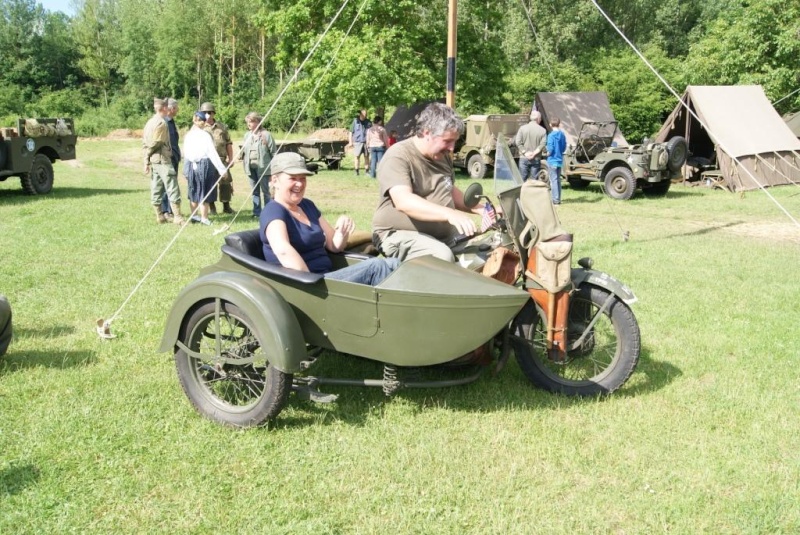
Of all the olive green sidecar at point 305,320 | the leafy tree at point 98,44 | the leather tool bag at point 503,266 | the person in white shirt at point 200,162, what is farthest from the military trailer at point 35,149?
the leafy tree at point 98,44

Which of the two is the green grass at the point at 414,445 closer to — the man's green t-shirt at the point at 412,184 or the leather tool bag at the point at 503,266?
the leather tool bag at the point at 503,266

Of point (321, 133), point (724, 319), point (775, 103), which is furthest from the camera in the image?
point (321, 133)

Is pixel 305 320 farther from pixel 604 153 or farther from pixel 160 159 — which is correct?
pixel 604 153

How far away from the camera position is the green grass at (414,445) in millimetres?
2986

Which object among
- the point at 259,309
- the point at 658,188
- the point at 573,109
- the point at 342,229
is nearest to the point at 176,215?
the point at 342,229

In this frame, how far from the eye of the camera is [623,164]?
1445 cm

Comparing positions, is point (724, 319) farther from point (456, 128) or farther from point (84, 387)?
point (84, 387)

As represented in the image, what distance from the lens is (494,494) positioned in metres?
3.14

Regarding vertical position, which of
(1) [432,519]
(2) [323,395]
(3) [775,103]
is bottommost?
(1) [432,519]

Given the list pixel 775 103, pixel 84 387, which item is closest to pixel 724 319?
pixel 84 387

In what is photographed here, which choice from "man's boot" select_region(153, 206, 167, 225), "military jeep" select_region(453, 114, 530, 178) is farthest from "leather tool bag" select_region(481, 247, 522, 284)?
"military jeep" select_region(453, 114, 530, 178)

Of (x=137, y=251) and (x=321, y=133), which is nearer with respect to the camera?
(x=137, y=251)

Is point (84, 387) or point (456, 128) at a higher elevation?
point (456, 128)

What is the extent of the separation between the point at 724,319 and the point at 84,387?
15.4 ft
